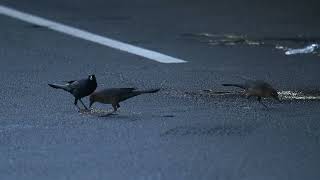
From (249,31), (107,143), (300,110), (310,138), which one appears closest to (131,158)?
(107,143)

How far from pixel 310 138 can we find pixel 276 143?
355mm

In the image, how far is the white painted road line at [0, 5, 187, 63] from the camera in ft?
37.0

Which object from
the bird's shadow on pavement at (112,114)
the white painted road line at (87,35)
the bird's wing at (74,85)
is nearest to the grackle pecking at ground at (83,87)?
the bird's wing at (74,85)

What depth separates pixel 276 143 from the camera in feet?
22.0

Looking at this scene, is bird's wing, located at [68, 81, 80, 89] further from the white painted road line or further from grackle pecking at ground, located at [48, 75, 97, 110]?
the white painted road line

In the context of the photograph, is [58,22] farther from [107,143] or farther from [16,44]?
[107,143]

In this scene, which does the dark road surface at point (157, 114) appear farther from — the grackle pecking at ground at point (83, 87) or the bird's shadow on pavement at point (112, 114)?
the grackle pecking at ground at point (83, 87)

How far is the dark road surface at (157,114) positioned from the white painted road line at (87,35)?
21cm

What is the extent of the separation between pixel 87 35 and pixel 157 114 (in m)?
5.57

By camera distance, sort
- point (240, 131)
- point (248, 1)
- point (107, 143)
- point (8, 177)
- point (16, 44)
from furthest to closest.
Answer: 1. point (248, 1)
2. point (16, 44)
3. point (240, 131)
4. point (107, 143)
5. point (8, 177)

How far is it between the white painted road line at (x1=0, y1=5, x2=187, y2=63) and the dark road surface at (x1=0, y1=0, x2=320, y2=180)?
21cm

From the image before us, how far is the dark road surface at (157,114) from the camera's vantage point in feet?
19.7

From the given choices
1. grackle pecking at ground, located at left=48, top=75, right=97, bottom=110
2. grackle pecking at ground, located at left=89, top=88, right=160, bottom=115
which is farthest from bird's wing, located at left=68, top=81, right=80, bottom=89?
grackle pecking at ground, located at left=89, top=88, right=160, bottom=115

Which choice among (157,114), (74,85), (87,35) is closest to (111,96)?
(74,85)
